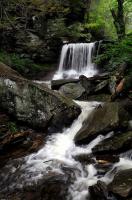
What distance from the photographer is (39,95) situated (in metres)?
9.29

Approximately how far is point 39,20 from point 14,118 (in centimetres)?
1054

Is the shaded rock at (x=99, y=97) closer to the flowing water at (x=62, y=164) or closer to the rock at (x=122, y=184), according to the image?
the flowing water at (x=62, y=164)

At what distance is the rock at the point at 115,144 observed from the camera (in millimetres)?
7254

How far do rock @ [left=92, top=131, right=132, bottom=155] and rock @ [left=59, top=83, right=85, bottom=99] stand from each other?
452 cm

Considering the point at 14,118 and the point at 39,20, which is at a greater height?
the point at 39,20

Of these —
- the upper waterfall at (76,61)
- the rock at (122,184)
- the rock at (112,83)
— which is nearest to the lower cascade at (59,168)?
the rock at (122,184)

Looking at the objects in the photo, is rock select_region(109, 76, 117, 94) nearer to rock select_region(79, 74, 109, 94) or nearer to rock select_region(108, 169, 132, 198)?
rock select_region(79, 74, 109, 94)

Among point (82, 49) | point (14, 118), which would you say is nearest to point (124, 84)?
point (14, 118)

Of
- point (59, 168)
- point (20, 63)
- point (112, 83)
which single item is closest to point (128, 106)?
point (112, 83)

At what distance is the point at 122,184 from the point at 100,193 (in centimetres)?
49

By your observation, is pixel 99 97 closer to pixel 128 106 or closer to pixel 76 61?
pixel 128 106

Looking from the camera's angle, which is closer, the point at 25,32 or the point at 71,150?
the point at 71,150

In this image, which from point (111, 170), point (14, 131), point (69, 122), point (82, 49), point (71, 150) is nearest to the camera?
point (111, 170)

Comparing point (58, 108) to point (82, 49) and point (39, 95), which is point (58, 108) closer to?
point (39, 95)
